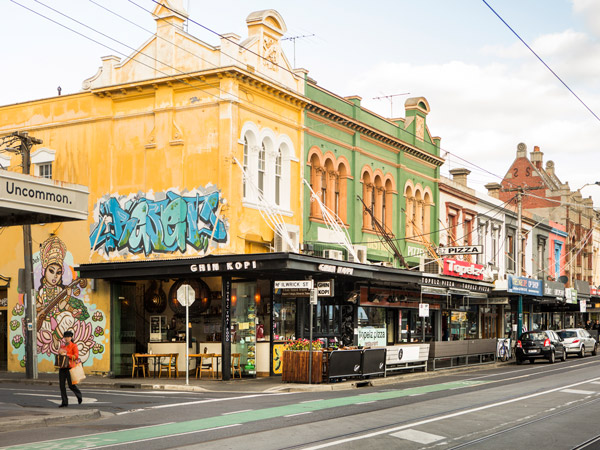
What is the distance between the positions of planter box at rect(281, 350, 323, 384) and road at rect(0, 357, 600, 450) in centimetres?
146

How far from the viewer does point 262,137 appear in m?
27.1

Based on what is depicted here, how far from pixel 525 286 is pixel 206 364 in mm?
19520

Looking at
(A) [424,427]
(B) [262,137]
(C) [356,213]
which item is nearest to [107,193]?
(B) [262,137]

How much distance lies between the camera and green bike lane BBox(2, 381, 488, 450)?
12094 millimetres

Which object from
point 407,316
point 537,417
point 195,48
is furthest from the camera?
point 407,316

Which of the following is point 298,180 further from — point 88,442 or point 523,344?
point 88,442

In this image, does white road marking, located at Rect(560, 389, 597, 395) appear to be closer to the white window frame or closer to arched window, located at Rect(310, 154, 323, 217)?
arched window, located at Rect(310, 154, 323, 217)

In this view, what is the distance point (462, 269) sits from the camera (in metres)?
36.7

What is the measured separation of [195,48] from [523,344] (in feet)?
64.7

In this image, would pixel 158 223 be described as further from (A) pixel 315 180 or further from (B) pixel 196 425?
(B) pixel 196 425

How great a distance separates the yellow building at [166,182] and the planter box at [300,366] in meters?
2.51

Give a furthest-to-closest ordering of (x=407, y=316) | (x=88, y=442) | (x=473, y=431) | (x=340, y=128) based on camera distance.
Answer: (x=407, y=316) → (x=340, y=128) → (x=473, y=431) → (x=88, y=442)

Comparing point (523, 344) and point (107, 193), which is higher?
point (107, 193)

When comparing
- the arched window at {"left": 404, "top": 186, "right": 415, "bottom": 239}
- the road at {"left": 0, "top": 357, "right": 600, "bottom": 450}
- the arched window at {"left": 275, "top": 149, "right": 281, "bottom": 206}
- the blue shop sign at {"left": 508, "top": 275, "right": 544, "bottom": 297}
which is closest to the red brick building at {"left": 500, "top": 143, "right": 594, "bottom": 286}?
the blue shop sign at {"left": 508, "top": 275, "right": 544, "bottom": 297}
